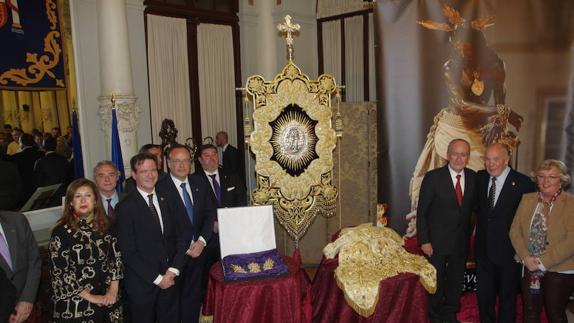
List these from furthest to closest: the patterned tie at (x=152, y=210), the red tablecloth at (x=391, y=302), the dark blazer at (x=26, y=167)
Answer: the dark blazer at (x=26, y=167) < the red tablecloth at (x=391, y=302) < the patterned tie at (x=152, y=210)

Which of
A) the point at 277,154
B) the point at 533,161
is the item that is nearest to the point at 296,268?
the point at 277,154

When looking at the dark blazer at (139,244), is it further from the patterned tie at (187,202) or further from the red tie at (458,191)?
the red tie at (458,191)

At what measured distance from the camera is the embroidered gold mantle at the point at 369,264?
3053mm

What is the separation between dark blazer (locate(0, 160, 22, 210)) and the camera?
424cm

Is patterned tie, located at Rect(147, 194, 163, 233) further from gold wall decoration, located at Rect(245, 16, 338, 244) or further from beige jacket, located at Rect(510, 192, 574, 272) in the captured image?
beige jacket, located at Rect(510, 192, 574, 272)

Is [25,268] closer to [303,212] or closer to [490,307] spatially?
[303,212]

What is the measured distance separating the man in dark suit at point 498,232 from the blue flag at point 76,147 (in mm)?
4206

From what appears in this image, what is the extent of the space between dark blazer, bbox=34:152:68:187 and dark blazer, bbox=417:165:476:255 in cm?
377

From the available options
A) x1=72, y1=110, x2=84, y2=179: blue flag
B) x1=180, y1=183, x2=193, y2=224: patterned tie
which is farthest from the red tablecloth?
x1=72, y1=110, x2=84, y2=179: blue flag

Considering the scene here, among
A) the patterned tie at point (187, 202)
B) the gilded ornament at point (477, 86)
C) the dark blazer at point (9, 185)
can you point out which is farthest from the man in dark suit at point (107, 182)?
the gilded ornament at point (477, 86)

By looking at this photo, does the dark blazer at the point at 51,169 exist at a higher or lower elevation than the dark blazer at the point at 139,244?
higher

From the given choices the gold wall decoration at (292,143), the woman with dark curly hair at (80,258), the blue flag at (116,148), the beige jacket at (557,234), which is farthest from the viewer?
the blue flag at (116,148)

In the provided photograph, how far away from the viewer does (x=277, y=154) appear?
3754mm

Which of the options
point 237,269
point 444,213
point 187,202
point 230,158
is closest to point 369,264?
point 444,213
